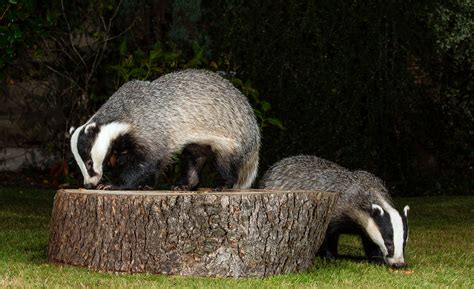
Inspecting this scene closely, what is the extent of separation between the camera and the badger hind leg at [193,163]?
6262 millimetres

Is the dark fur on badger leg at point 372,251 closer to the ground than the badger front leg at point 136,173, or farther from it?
closer to the ground

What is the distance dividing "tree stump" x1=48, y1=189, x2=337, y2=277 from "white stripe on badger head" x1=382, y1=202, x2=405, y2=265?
956 millimetres

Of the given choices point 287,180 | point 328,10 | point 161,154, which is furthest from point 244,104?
point 328,10

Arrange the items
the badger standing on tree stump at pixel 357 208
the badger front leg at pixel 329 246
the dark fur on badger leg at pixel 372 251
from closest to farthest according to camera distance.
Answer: the badger standing on tree stump at pixel 357 208 < the dark fur on badger leg at pixel 372 251 < the badger front leg at pixel 329 246

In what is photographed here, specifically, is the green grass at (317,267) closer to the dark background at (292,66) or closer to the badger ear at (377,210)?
the badger ear at (377,210)

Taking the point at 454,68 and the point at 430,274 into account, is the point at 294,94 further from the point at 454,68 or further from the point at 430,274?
the point at 430,274

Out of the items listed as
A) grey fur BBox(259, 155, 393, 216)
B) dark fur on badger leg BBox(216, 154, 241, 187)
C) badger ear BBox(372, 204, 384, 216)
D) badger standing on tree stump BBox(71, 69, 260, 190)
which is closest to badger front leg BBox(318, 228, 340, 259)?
grey fur BBox(259, 155, 393, 216)

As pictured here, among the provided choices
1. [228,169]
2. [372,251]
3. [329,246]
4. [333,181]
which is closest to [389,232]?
[372,251]

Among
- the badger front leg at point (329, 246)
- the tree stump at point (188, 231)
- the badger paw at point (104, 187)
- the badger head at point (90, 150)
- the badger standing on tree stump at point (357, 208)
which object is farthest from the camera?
the badger front leg at point (329, 246)

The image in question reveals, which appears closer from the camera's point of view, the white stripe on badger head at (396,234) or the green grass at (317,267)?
the green grass at (317,267)

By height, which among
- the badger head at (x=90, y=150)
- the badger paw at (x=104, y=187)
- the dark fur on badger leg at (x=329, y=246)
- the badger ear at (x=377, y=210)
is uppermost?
the badger head at (x=90, y=150)

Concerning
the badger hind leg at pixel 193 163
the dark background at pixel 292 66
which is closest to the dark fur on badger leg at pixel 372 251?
the badger hind leg at pixel 193 163

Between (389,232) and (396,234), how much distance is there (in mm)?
60

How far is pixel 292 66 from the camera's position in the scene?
36.9ft
